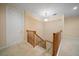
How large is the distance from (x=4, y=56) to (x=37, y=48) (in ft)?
1.81

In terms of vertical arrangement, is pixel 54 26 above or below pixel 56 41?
above

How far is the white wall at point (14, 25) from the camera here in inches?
68.1

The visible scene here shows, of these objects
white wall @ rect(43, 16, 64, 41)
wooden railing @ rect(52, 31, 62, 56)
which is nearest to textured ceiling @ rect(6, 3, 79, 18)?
white wall @ rect(43, 16, 64, 41)

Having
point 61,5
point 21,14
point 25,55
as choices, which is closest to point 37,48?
point 25,55

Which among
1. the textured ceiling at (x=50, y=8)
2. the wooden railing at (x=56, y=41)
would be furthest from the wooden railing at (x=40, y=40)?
the textured ceiling at (x=50, y=8)

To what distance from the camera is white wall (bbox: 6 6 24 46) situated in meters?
1.73

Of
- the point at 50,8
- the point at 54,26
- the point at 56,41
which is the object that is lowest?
the point at 56,41

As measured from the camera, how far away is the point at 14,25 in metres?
1.75

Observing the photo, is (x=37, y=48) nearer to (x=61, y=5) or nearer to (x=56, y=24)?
(x=56, y=24)

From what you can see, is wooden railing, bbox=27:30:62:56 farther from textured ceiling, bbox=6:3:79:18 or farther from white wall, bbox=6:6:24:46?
textured ceiling, bbox=6:3:79:18

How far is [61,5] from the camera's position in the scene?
5.68ft

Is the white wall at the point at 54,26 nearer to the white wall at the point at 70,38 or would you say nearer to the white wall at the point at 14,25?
the white wall at the point at 70,38

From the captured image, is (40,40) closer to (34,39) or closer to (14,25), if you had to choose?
(34,39)

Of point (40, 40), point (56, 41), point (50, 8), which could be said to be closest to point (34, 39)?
point (40, 40)
